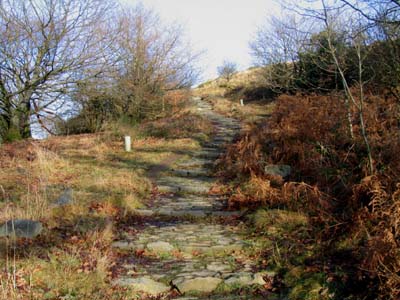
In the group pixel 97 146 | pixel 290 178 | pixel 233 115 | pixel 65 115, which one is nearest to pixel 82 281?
pixel 290 178

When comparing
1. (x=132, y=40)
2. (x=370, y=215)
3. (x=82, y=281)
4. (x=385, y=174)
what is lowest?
(x=82, y=281)

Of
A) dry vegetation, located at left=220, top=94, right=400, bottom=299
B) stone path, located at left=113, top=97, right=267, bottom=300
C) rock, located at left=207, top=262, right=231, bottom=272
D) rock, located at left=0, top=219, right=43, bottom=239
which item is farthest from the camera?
rock, located at left=0, top=219, right=43, bottom=239

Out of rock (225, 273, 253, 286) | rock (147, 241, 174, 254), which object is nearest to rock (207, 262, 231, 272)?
rock (225, 273, 253, 286)

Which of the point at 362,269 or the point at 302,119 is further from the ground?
the point at 302,119

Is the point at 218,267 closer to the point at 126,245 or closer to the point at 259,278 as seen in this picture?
the point at 259,278

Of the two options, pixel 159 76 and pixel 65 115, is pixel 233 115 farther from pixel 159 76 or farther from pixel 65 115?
pixel 65 115

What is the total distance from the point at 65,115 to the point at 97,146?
16.4 feet

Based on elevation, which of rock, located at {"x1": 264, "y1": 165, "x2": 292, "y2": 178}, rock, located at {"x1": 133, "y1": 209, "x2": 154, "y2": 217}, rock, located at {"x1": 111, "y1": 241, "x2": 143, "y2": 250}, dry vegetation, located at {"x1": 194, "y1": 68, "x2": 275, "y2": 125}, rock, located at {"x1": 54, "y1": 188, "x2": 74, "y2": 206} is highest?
dry vegetation, located at {"x1": 194, "y1": 68, "x2": 275, "y2": 125}

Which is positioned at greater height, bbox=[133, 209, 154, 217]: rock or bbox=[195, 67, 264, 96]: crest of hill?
bbox=[195, 67, 264, 96]: crest of hill

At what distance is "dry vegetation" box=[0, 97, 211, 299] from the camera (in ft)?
11.9

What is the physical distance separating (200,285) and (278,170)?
389 centimetres

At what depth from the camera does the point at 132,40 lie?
1736 centimetres

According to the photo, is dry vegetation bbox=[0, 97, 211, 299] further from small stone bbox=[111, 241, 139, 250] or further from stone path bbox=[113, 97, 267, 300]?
stone path bbox=[113, 97, 267, 300]

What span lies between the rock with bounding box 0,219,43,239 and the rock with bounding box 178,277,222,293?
2.04 metres
